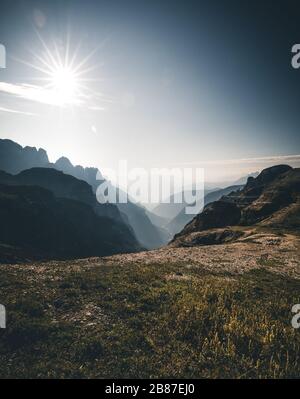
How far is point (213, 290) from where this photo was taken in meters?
22.3

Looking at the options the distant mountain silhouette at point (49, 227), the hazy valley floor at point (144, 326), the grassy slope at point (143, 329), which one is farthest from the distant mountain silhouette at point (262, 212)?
the grassy slope at point (143, 329)

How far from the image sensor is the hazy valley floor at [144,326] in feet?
41.3

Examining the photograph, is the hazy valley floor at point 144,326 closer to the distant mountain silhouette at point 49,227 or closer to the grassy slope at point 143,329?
the grassy slope at point 143,329

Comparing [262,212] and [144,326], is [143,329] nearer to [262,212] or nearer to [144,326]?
[144,326]

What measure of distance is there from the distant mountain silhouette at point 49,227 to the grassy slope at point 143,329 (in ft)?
250

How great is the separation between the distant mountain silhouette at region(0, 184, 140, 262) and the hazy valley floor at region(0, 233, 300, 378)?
2970 inches

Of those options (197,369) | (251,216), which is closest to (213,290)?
(197,369)

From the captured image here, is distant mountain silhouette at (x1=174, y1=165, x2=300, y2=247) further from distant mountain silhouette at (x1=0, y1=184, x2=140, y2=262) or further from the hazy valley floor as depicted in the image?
the hazy valley floor

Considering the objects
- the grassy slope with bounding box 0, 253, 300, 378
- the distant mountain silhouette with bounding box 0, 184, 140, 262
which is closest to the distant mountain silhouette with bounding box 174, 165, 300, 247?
the distant mountain silhouette with bounding box 0, 184, 140, 262

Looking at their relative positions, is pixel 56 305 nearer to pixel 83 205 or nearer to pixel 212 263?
pixel 212 263

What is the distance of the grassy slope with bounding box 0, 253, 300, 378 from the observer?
1257 cm

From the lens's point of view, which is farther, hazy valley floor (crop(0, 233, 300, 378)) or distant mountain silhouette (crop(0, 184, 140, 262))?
distant mountain silhouette (crop(0, 184, 140, 262))

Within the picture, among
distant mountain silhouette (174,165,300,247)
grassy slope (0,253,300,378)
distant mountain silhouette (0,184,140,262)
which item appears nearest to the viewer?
grassy slope (0,253,300,378)

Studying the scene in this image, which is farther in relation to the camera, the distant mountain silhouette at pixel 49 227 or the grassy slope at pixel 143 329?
the distant mountain silhouette at pixel 49 227
